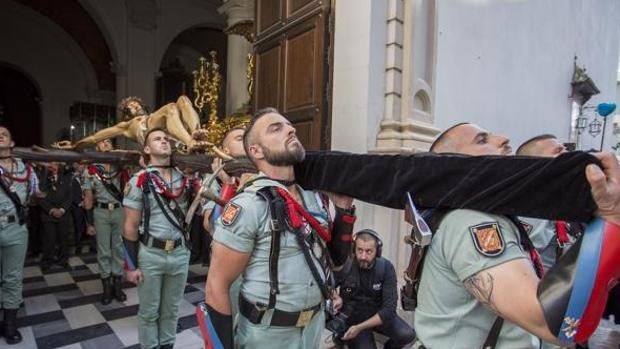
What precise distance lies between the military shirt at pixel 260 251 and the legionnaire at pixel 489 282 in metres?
0.52

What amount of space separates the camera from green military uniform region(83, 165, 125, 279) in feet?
9.61

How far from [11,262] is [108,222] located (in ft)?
4.12

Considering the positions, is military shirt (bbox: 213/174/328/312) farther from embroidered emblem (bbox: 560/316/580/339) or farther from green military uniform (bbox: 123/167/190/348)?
green military uniform (bbox: 123/167/190/348)

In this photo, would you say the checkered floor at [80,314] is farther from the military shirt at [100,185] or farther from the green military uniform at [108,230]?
the military shirt at [100,185]

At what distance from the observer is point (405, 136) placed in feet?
12.5

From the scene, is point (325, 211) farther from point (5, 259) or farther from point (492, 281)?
point (5, 259)

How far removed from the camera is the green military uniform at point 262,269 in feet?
5.12

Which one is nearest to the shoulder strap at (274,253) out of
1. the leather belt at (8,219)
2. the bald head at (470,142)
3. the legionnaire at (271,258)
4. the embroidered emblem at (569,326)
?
the legionnaire at (271,258)

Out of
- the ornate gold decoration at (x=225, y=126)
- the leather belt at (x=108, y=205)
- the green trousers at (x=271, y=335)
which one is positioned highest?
the ornate gold decoration at (x=225, y=126)

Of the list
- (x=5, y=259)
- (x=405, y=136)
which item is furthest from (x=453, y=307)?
(x=5, y=259)

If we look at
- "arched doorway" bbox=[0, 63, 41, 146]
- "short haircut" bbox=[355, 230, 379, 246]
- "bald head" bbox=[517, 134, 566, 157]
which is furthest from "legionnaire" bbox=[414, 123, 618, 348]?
"arched doorway" bbox=[0, 63, 41, 146]

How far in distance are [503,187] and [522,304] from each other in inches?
12.1

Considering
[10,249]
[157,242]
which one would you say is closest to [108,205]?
[10,249]

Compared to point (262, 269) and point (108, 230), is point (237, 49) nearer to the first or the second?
point (108, 230)
